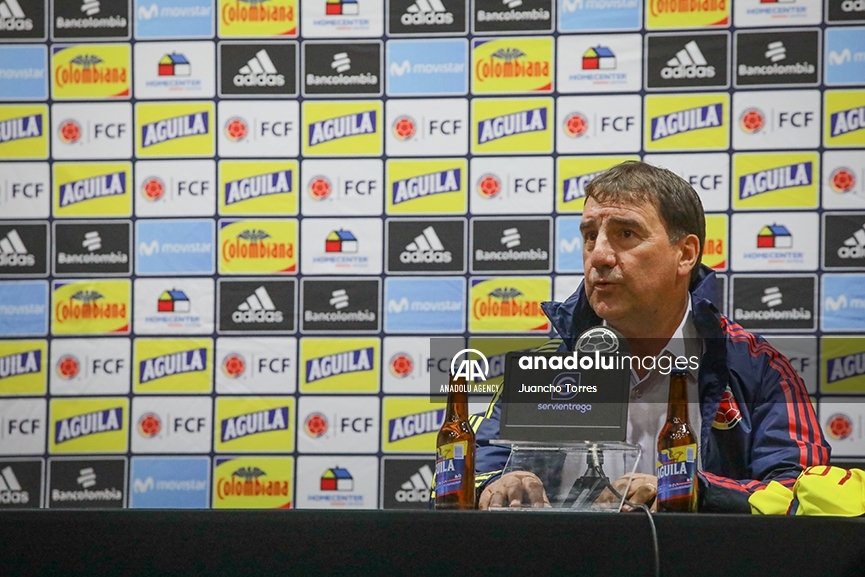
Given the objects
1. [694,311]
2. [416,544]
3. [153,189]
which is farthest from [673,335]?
[153,189]

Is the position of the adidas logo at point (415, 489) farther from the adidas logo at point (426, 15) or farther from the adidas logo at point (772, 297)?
the adidas logo at point (426, 15)

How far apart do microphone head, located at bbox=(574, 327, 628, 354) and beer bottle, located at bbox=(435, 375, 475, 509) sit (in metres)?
0.20

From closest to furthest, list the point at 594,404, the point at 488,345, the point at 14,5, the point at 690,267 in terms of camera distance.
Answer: the point at 594,404 < the point at 690,267 < the point at 488,345 < the point at 14,5

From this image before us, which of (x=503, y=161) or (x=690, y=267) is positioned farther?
(x=503, y=161)

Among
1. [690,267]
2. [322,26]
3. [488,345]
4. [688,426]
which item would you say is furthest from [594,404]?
[322,26]

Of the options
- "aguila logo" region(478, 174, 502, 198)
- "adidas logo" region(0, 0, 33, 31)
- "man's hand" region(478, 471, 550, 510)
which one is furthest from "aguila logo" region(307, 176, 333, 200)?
"man's hand" region(478, 471, 550, 510)

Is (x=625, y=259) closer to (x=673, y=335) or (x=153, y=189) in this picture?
(x=673, y=335)

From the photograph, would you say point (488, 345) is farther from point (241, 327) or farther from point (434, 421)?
point (241, 327)

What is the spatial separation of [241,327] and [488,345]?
0.83 metres

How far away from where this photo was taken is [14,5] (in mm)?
3223

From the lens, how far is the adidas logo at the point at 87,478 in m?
3.09

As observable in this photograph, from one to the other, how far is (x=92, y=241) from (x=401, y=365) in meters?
1.14

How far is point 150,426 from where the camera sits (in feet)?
10.1

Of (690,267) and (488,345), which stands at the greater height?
(690,267)
